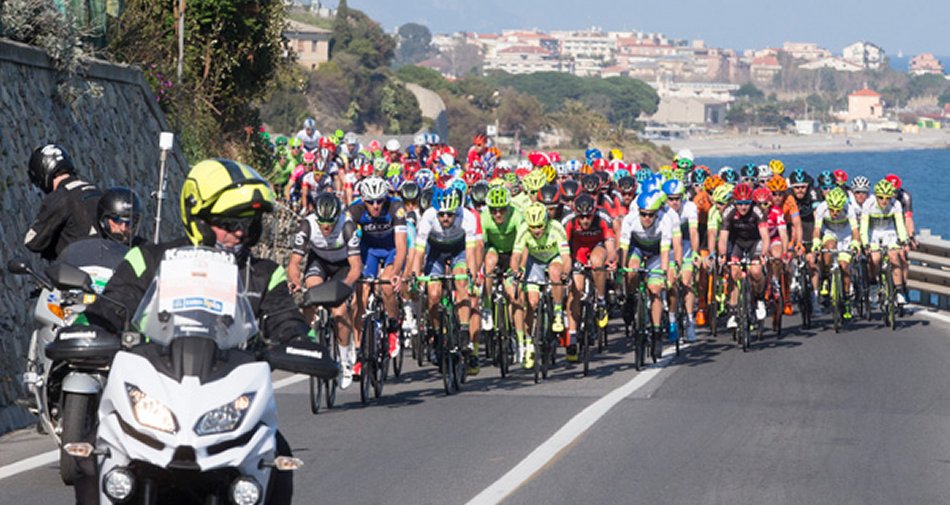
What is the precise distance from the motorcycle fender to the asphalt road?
65.8 inches

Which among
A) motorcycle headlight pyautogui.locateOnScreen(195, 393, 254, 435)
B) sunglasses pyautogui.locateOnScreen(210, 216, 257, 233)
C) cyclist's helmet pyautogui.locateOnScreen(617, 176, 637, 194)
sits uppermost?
sunglasses pyautogui.locateOnScreen(210, 216, 257, 233)

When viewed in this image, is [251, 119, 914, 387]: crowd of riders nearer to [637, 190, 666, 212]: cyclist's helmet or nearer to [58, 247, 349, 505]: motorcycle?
[637, 190, 666, 212]: cyclist's helmet

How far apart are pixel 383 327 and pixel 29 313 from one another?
309 centimetres

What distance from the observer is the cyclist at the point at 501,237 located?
1878 centimetres

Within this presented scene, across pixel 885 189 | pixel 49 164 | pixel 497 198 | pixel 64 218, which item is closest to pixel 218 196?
pixel 64 218

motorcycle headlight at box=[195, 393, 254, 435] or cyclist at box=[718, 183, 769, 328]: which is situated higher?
motorcycle headlight at box=[195, 393, 254, 435]

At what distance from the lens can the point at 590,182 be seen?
894 inches

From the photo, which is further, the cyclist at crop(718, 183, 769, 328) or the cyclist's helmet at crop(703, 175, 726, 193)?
the cyclist's helmet at crop(703, 175, 726, 193)

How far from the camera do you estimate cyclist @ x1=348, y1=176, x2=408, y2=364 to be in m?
17.5

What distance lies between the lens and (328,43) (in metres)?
189

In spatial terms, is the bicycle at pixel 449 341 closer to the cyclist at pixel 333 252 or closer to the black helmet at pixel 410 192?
the cyclist at pixel 333 252

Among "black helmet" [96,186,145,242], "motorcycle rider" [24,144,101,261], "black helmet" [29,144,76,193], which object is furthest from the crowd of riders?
"black helmet" [96,186,145,242]

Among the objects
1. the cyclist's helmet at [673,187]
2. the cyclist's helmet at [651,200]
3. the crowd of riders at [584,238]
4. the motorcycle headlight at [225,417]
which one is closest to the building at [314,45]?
the crowd of riders at [584,238]

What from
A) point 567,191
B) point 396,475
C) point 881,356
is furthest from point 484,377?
point 396,475
